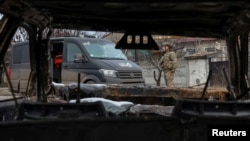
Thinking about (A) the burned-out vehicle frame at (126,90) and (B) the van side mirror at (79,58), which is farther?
(B) the van side mirror at (79,58)

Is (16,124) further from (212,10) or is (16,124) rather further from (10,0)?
(212,10)

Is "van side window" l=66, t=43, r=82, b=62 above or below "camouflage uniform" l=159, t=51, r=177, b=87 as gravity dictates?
above

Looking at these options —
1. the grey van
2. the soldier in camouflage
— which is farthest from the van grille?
the soldier in camouflage

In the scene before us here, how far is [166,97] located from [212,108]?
273 centimetres

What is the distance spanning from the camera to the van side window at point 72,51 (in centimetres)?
1407

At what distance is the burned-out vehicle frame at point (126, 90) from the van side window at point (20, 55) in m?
10.6

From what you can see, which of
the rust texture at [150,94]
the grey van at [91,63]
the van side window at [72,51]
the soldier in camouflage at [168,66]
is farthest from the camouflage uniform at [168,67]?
the rust texture at [150,94]

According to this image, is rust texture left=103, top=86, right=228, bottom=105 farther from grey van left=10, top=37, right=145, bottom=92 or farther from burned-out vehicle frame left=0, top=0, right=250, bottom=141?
grey van left=10, top=37, right=145, bottom=92

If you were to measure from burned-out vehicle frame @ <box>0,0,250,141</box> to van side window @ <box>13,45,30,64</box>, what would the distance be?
10.6 meters

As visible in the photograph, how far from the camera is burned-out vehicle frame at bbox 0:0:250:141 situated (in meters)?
2.39

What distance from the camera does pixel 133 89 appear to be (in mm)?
5496

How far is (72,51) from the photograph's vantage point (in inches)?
559

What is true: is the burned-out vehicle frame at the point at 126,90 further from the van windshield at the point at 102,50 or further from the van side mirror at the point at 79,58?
the van windshield at the point at 102,50

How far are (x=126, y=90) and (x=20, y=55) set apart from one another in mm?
11345
